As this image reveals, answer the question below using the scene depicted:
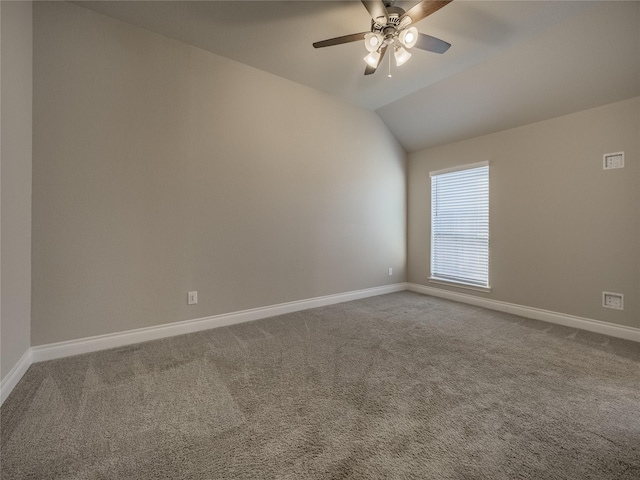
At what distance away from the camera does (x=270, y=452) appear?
125 centimetres

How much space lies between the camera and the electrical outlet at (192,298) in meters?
2.72

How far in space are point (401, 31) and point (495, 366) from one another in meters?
2.65

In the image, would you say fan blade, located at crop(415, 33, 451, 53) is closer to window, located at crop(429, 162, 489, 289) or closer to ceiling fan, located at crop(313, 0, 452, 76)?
ceiling fan, located at crop(313, 0, 452, 76)

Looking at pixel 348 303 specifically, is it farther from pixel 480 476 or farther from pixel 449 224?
pixel 480 476

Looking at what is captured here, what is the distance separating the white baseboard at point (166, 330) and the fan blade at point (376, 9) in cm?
292

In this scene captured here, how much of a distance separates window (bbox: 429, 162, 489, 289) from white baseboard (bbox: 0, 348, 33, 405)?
4.62m

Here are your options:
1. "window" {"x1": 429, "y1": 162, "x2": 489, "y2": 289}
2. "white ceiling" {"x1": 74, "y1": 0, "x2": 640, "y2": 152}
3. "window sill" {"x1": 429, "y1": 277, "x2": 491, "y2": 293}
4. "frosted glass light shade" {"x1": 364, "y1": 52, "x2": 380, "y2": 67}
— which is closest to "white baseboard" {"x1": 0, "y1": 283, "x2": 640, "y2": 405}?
"window sill" {"x1": 429, "y1": 277, "x2": 491, "y2": 293}

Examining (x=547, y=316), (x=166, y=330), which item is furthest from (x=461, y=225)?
(x=166, y=330)

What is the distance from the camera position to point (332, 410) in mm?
1547

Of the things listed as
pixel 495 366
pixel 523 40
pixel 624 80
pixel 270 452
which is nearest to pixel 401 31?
pixel 523 40

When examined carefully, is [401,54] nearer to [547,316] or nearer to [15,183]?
[15,183]

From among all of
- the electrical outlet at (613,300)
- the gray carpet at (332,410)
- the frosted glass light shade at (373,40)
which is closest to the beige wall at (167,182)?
the gray carpet at (332,410)

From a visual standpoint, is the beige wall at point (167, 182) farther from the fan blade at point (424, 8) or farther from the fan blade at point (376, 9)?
the fan blade at point (424, 8)

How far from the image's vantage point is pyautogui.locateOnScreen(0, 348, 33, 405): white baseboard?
1617 mm
